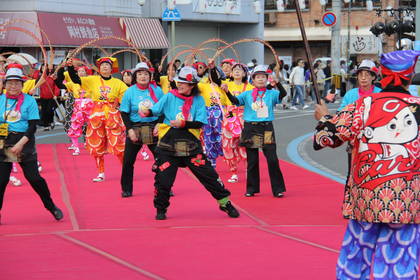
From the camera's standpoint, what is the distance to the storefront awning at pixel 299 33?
55.3 meters

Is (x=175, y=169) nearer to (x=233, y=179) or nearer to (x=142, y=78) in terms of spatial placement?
(x=142, y=78)

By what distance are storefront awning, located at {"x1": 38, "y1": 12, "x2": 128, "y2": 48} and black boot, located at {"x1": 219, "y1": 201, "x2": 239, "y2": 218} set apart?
20.4 metres

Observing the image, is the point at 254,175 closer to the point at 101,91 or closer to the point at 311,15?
the point at 101,91

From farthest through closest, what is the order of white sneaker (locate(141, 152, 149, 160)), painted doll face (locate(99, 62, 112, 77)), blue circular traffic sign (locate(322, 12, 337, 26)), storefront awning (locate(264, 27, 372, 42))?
storefront awning (locate(264, 27, 372, 42)) < blue circular traffic sign (locate(322, 12, 337, 26)) < white sneaker (locate(141, 152, 149, 160)) < painted doll face (locate(99, 62, 112, 77))

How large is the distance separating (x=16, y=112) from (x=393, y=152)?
5.10 m

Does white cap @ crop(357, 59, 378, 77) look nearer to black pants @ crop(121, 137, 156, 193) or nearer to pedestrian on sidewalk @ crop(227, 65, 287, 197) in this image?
pedestrian on sidewalk @ crop(227, 65, 287, 197)

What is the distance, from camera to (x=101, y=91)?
12.9 metres

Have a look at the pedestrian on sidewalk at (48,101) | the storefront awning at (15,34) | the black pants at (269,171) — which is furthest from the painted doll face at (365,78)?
the storefront awning at (15,34)

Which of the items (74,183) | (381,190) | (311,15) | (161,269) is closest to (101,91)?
(74,183)

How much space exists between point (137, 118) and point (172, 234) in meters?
3.07

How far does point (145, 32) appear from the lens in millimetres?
35031

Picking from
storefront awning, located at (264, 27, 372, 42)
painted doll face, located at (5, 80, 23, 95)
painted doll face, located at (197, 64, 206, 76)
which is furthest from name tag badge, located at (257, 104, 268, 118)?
storefront awning, located at (264, 27, 372, 42)

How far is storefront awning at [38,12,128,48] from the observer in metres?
29.8

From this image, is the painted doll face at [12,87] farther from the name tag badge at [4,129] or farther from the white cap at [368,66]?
the white cap at [368,66]
